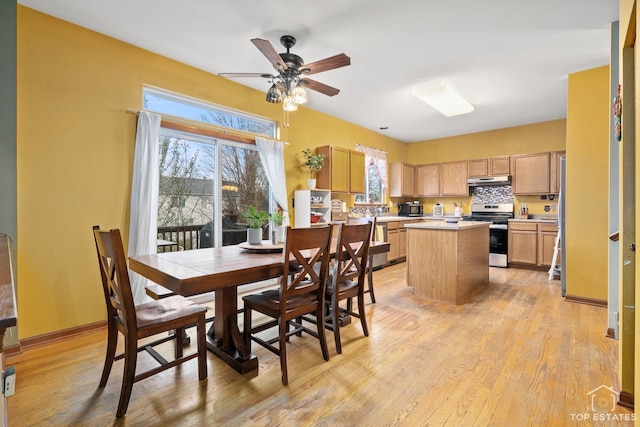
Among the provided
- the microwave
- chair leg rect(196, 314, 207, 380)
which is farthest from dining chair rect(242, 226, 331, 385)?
the microwave

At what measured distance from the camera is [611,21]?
2525mm

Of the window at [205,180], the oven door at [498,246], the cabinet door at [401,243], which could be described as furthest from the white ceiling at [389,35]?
the cabinet door at [401,243]

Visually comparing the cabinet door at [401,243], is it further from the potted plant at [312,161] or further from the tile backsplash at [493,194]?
the potted plant at [312,161]

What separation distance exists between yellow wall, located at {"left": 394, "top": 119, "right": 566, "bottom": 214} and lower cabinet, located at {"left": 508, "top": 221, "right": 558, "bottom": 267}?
2.33 ft

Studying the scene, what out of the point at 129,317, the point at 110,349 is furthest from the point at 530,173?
the point at 110,349

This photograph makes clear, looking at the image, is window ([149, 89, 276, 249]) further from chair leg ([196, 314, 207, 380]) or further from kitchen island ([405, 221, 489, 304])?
kitchen island ([405, 221, 489, 304])

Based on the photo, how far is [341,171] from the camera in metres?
4.91

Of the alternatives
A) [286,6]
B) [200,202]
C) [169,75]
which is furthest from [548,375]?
[169,75]

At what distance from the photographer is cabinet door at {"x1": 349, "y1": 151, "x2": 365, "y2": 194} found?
16.8ft

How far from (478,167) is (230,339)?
5735mm

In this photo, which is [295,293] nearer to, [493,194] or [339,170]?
[339,170]

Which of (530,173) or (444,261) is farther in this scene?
(530,173)

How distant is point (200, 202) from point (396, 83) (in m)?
2.84

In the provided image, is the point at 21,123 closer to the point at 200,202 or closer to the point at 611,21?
the point at 200,202
